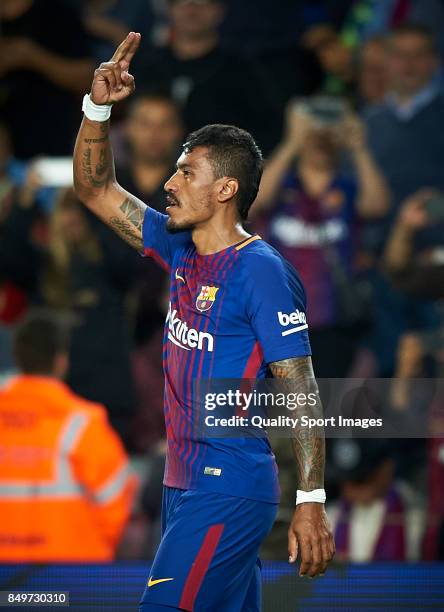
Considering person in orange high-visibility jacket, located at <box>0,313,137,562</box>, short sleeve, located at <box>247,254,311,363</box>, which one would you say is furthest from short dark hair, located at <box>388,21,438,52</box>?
short sleeve, located at <box>247,254,311,363</box>

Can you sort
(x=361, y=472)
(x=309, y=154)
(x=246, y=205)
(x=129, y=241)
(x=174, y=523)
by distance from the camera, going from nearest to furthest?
(x=174, y=523) < (x=246, y=205) < (x=129, y=241) < (x=361, y=472) < (x=309, y=154)

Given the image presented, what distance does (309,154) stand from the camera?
24.5 feet

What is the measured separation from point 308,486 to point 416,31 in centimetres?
486

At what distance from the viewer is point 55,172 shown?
789 centimetres

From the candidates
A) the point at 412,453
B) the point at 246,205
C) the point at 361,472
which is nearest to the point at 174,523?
the point at 246,205

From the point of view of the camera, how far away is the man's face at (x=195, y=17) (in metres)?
7.82

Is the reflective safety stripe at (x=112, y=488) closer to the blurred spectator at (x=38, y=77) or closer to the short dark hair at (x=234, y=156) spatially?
the short dark hair at (x=234, y=156)

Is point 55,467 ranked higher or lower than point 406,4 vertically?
lower

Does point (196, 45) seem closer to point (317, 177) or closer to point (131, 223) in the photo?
point (317, 177)

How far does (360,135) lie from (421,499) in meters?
2.38

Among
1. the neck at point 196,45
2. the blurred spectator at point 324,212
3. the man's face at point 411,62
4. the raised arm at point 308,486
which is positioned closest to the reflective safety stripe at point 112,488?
the blurred spectator at point 324,212

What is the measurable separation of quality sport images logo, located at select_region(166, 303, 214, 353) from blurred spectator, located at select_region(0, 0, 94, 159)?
4319 millimetres

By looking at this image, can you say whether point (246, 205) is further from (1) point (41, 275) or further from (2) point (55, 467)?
(1) point (41, 275)

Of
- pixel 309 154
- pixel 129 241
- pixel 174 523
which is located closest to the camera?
pixel 174 523
